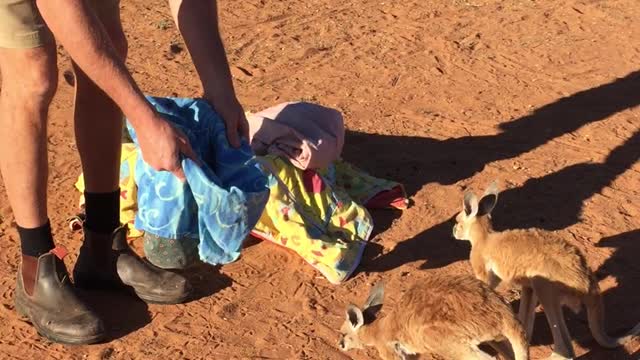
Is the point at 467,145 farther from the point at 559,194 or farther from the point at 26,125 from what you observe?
the point at 26,125

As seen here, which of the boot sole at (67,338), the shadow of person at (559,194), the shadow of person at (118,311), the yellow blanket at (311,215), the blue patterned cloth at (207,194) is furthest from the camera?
the shadow of person at (559,194)

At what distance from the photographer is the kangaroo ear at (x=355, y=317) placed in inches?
174

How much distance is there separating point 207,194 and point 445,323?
3.59 feet

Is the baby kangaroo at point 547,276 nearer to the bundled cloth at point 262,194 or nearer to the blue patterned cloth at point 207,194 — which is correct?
the bundled cloth at point 262,194

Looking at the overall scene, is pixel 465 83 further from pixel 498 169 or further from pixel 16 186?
pixel 16 186

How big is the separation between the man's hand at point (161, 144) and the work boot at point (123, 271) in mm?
1000

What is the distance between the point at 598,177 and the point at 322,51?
250 centimetres

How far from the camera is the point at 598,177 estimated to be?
6.14 m


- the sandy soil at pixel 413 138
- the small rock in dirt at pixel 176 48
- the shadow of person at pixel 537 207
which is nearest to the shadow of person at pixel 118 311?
the sandy soil at pixel 413 138

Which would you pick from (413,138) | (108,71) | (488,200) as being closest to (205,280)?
(488,200)

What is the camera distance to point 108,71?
395 centimetres

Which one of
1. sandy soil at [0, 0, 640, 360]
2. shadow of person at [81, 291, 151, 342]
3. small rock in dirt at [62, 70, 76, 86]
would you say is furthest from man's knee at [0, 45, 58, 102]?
small rock in dirt at [62, 70, 76, 86]

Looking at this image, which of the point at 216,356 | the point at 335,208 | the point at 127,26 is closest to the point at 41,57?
the point at 216,356

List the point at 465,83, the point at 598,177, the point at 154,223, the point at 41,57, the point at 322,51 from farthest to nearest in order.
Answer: the point at 322,51
the point at 465,83
the point at 598,177
the point at 154,223
the point at 41,57
